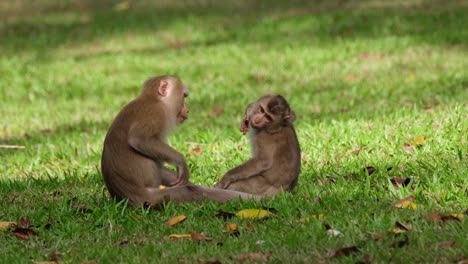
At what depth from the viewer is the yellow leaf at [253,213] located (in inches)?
254

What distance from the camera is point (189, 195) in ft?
22.5

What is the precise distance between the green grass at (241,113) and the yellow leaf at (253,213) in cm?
8

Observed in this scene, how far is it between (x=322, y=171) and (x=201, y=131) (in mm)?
2887

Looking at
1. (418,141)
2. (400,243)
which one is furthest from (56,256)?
(418,141)

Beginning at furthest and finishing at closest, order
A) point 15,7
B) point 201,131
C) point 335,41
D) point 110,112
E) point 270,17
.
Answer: point 15,7, point 270,17, point 335,41, point 110,112, point 201,131

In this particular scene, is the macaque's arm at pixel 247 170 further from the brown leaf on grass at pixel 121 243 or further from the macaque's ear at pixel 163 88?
the brown leaf on grass at pixel 121 243

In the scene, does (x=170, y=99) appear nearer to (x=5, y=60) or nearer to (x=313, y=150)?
(x=313, y=150)

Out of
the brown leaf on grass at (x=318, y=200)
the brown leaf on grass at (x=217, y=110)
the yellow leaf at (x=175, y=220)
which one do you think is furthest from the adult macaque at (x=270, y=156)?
the brown leaf on grass at (x=217, y=110)

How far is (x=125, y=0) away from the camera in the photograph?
872 inches

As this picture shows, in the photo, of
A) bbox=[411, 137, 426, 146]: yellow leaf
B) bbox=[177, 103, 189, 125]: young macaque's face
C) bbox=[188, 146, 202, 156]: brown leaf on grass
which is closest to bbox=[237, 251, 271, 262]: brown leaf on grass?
bbox=[177, 103, 189, 125]: young macaque's face

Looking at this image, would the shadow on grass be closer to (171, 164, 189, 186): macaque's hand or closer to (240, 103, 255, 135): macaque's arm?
(240, 103, 255, 135): macaque's arm

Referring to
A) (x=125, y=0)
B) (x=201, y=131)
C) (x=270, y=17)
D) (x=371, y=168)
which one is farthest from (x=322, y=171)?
(x=125, y=0)

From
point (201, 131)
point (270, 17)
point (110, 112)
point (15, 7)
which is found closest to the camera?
point (201, 131)

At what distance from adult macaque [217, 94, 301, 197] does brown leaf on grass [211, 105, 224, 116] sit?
4928 millimetres
